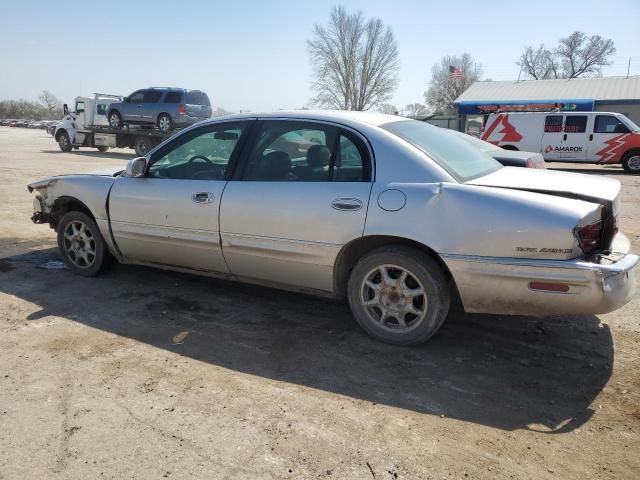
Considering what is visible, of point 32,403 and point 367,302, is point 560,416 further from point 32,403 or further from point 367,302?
point 32,403

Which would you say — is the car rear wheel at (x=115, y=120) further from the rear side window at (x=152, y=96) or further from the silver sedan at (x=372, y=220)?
the silver sedan at (x=372, y=220)

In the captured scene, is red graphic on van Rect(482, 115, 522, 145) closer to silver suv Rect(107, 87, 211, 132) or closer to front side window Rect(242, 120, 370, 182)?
silver suv Rect(107, 87, 211, 132)

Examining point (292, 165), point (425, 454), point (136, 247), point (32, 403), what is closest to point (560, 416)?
point (425, 454)

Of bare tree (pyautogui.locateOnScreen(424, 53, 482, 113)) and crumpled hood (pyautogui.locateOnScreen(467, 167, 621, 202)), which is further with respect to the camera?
bare tree (pyautogui.locateOnScreen(424, 53, 482, 113))

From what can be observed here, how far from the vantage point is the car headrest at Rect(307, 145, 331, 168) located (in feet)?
12.2

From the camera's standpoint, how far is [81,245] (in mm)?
4992

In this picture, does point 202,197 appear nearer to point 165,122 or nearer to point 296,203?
point 296,203

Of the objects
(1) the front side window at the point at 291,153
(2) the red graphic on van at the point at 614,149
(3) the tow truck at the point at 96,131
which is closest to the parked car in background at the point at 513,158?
(1) the front side window at the point at 291,153

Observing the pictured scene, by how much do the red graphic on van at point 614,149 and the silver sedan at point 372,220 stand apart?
16.2 m

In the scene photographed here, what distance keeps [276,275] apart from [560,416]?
7.01 ft

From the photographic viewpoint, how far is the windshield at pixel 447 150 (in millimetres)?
3504

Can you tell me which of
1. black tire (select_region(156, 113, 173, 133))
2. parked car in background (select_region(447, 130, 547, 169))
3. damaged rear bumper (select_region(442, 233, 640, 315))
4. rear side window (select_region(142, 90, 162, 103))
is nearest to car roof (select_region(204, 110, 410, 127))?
damaged rear bumper (select_region(442, 233, 640, 315))

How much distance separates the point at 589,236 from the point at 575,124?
17.5 m

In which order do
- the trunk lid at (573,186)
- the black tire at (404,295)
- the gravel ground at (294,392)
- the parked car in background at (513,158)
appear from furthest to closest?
the parked car in background at (513,158), the black tire at (404,295), the trunk lid at (573,186), the gravel ground at (294,392)
